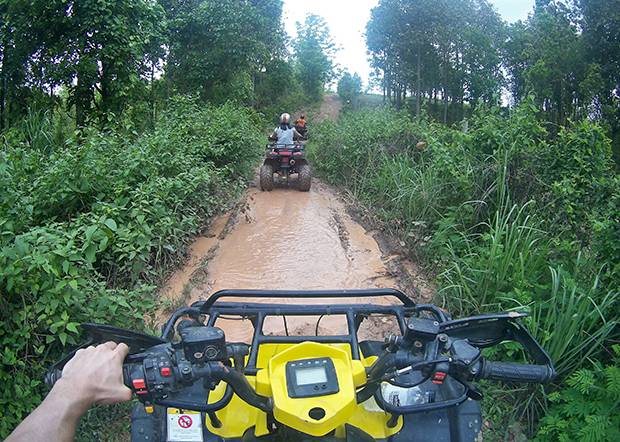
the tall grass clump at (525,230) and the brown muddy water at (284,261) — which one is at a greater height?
the tall grass clump at (525,230)

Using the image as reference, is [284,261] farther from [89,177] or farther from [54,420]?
[54,420]

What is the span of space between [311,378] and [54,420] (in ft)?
2.15

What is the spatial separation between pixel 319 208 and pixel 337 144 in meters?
2.73

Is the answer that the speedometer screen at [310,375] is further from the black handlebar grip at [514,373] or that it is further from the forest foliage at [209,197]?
the forest foliage at [209,197]

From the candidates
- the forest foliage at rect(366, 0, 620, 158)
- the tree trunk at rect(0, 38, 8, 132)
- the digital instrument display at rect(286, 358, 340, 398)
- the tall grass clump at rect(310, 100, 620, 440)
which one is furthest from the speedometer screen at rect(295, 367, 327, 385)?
the forest foliage at rect(366, 0, 620, 158)

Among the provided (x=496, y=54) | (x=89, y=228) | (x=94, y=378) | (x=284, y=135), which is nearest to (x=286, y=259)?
(x=89, y=228)

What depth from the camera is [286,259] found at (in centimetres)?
584

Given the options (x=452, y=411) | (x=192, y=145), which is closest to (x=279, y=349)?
(x=452, y=411)

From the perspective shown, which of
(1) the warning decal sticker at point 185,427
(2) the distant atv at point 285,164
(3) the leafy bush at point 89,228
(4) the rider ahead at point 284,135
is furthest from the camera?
(4) the rider ahead at point 284,135

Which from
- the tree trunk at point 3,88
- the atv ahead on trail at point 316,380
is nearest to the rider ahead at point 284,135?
the tree trunk at point 3,88

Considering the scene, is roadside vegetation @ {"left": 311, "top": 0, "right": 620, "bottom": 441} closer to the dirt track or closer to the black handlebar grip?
the dirt track

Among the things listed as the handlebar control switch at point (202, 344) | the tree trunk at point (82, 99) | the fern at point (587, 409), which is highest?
the tree trunk at point (82, 99)

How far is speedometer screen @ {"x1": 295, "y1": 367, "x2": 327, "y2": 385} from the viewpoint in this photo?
1.45 m

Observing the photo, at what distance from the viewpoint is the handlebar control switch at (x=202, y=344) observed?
1.41 metres
